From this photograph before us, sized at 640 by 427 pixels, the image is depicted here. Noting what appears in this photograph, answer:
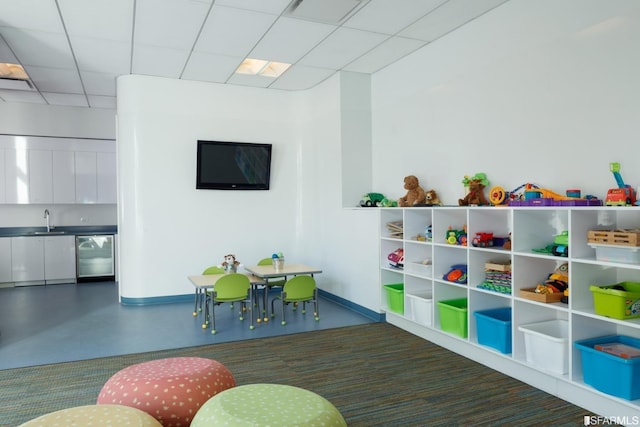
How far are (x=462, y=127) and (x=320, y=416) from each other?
346cm

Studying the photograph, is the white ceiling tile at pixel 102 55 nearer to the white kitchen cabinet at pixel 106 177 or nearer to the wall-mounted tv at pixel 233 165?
the wall-mounted tv at pixel 233 165

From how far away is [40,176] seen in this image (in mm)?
8016

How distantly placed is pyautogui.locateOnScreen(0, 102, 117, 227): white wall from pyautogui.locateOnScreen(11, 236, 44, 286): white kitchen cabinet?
557 millimetres

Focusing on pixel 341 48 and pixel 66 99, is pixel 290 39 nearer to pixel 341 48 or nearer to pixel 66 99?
pixel 341 48

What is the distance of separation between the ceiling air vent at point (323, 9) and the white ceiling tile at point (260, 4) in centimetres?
9

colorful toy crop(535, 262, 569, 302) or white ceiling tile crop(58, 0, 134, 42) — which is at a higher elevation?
white ceiling tile crop(58, 0, 134, 42)

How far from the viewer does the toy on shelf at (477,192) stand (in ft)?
13.9

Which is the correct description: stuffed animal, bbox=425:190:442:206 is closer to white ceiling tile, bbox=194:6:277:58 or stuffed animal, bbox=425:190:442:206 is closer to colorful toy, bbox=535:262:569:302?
colorful toy, bbox=535:262:569:302

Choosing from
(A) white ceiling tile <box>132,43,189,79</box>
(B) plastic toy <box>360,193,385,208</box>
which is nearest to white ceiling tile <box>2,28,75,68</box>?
(A) white ceiling tile <box>132,43,189,79</box>

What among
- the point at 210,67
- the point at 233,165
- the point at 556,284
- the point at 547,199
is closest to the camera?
the point at 547,199

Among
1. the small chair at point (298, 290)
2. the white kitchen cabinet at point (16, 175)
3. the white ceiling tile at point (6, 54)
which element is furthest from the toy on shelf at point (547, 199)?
the white kitchen cabinet at point (16, 175)

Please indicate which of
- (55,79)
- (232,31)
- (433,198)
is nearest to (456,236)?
(433,198)

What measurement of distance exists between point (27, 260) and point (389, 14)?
7.42 meters

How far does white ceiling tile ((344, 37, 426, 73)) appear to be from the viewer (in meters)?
5.00
